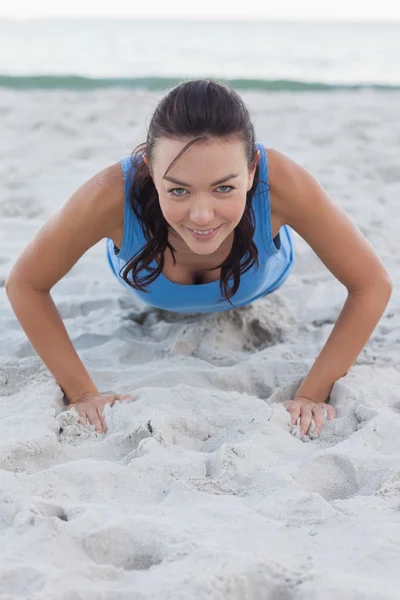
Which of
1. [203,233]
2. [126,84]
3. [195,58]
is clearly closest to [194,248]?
[203,233]

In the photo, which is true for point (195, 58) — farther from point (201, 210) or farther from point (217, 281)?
point (201, 210)

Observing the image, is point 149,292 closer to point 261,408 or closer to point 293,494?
point 261,408

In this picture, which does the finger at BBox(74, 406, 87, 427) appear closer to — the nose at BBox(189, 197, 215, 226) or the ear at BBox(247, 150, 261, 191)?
the nose at BBox(189, 197, 215, 226)

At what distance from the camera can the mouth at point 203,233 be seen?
5.87ft

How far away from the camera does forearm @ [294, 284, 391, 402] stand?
6.93 ft

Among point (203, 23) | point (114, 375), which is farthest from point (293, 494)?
point (203, 23)

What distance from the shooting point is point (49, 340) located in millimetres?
2123

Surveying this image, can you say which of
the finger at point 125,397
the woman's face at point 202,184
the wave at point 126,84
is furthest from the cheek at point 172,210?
the wave at point 126,84

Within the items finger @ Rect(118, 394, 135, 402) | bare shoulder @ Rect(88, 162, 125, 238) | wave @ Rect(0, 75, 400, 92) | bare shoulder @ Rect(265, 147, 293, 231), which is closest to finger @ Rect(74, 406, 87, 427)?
finger @ Rect(118, 394, 135, 402)

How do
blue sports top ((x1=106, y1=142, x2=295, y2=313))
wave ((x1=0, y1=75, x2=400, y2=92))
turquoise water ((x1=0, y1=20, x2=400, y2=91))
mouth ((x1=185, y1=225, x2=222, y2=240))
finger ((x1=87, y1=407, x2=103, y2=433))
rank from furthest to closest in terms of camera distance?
turquoise water ((x1=0, y1=20, x2=400, y2=91))
wave ((x1=0, y1=75, x2=400, y2=92))
blue sports top ((x1=106, y1=142, x2=295, y2=313))
finger ((x1=87, y1=407, x2=103, y2=433))
mouth ((x1=185, y1=225, x2=222, y2=240))

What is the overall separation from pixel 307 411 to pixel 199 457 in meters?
0.39

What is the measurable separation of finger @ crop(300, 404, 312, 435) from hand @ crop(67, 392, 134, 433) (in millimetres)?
467

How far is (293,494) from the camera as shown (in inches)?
60.7

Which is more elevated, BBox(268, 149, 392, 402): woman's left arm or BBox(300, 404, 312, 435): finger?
BBox(268, 149, 392, 402): woman's left arm
